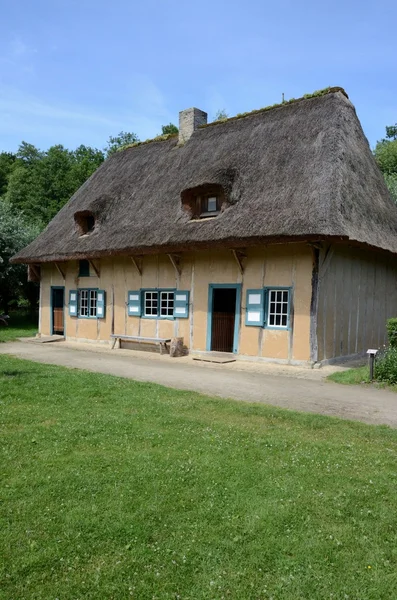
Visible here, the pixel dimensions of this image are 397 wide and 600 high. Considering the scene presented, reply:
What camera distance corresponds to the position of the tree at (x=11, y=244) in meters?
21.9

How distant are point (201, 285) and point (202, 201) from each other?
256 cm

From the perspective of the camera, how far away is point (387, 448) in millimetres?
5305

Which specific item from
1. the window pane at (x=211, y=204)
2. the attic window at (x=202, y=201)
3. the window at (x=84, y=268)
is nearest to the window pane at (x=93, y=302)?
the window at (x=84, y=268)

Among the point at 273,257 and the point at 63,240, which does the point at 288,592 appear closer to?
the point at 273,257

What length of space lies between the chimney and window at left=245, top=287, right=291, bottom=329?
8083mm

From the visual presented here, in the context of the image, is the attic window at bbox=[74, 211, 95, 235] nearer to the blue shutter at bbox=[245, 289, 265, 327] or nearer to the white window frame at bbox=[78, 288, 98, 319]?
the white window frame at bbox=[78, 288, 98, 319]

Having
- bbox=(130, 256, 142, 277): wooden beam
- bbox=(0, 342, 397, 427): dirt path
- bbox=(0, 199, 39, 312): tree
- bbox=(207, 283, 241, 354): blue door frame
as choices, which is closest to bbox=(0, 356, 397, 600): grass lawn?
bbox=(0, 342, 397, 427): dirt path

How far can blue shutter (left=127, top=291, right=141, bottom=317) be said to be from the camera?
49.3 ft

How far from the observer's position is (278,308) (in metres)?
12.1

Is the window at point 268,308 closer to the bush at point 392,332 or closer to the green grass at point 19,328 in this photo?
the bush at point 392,332

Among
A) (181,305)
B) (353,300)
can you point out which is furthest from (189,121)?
(353,300)

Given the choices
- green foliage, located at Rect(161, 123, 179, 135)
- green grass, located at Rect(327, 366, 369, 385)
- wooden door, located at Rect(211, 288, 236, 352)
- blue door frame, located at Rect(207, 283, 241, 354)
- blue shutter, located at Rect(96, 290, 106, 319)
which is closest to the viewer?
green grass, located at Rect(327, 366, 369, 385)

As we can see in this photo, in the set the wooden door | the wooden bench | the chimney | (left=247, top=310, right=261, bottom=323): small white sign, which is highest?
the chimney

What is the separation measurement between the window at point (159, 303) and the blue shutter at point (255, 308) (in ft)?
9.29
